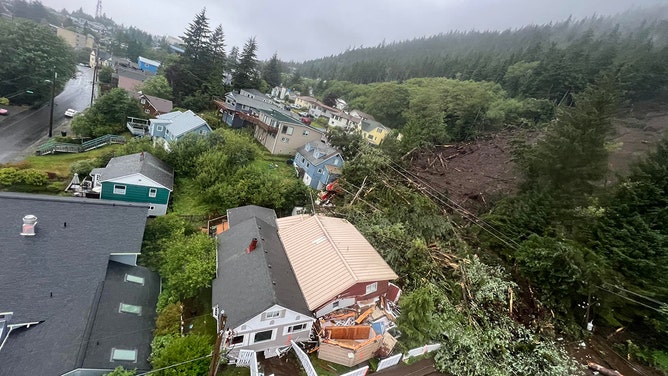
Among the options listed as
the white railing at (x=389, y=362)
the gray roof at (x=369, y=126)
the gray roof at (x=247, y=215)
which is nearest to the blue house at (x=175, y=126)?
the gray roof at (x=247, y=215)

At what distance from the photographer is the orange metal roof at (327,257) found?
14414 mm

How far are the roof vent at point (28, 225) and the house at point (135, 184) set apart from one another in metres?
6.96

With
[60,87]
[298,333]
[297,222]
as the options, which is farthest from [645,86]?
[60,87]

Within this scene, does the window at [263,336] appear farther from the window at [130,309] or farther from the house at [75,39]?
the house at [75,39]

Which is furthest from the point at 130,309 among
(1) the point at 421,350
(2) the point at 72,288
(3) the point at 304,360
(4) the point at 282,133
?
(4) the point at 282,133

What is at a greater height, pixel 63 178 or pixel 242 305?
pixel 242 305

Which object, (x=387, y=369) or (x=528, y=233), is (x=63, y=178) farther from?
(x=528, y=233)

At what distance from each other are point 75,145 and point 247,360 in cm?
2890

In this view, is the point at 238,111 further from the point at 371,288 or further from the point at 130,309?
the point at 371,288

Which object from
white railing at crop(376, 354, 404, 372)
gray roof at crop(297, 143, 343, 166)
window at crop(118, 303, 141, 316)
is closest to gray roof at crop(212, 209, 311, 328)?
window at crop(118, 303, 141, 316)

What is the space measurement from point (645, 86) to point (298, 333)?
6280cm

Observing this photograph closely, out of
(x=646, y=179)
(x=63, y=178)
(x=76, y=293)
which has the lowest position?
(x=63, y=178)

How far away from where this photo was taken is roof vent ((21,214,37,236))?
12.5 m

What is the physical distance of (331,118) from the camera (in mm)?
69375
